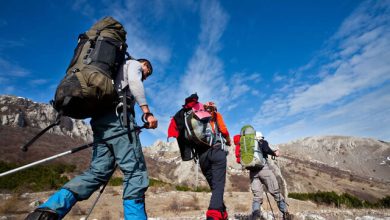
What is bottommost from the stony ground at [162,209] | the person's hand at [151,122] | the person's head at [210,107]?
the stony ground at [162,209]

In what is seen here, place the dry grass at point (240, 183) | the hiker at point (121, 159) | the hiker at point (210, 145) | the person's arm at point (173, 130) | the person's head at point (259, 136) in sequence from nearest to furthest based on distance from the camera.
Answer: the hiker at point (121, 159) < the hiker at point (210, 145) < the person's arm at point (173, 130) < the person's head at point (259, 136) < the dry grass at point (240, 183)

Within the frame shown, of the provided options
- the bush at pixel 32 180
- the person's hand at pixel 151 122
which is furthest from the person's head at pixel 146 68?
the bush at pixel 32 180

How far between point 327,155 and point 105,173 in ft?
420

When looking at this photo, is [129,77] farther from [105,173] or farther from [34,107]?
[34,107]

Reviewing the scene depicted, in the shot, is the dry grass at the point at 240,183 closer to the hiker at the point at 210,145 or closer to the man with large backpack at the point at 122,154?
the hiker at the point at 210,145

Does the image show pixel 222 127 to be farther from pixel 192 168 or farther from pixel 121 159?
pixel 192 168

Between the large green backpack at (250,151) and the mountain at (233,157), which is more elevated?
the mountain at (233,157)

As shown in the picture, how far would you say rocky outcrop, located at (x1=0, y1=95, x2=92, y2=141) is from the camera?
59906 mm

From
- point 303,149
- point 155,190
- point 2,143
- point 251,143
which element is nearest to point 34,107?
point 2,143

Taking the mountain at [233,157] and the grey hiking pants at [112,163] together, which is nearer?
the grey hiking pants at [112,163]

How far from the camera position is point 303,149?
123 metres

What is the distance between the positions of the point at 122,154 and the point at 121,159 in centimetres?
5

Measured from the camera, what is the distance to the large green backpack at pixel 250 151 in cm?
656

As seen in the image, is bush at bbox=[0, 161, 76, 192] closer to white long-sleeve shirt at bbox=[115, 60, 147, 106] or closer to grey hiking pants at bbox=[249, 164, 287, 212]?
grey hiking pants at bbox=[249, 164, 287, 212]
